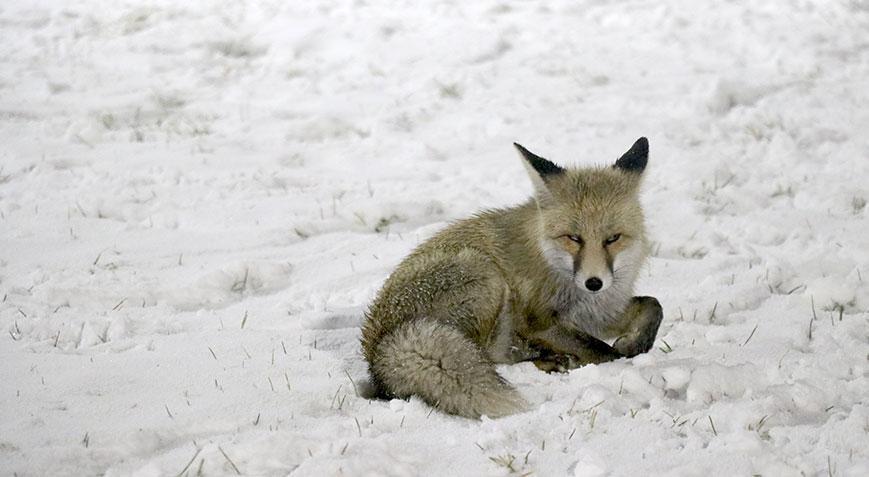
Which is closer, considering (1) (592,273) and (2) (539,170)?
(1) (592,273)

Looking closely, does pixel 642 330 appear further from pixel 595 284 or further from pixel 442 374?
pixel 442 374

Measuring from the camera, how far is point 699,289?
17.6 feet

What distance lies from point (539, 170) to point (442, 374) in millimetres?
1442

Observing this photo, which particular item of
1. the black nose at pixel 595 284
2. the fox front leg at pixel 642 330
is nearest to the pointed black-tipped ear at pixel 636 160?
the fox front leg at pixel 642 330

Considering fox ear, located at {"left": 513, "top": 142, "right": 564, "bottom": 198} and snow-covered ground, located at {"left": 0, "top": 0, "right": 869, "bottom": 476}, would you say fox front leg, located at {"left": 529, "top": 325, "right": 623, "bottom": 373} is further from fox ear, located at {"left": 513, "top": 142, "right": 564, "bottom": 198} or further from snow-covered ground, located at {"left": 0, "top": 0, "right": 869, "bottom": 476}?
fox ear, located at {"left": 513, "top": 142, "right": 564, "bottom": 198}

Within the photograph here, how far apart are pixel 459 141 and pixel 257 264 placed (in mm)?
3087

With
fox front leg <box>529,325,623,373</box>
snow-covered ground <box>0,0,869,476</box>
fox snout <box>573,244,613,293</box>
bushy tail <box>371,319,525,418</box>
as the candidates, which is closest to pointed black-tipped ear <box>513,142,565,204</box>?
fox snout <box>573,244,613,293</box>

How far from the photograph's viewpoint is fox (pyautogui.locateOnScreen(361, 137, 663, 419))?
4277mm

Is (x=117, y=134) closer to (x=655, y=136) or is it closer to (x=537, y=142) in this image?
(x=537, y=142)

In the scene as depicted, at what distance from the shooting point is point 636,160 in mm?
4902

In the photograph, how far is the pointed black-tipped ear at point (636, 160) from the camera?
4848 millimetres

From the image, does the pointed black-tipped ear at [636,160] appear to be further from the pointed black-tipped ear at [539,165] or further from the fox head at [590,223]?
the pointed black-tipped ear at [539,165]

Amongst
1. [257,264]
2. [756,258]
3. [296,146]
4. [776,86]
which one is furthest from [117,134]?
[776,86]

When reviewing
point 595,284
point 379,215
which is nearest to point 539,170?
point 595,284
